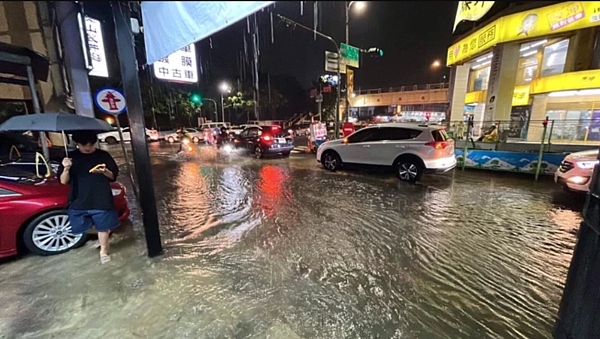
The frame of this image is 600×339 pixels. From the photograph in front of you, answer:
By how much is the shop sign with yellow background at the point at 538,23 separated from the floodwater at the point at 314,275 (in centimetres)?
854

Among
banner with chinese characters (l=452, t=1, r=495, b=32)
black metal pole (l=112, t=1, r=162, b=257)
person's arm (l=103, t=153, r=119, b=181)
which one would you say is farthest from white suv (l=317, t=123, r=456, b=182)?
person's arm (l=103, t=153, r=119, b=181)

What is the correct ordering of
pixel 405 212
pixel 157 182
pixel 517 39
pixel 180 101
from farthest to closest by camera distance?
pixel 180 101
pixel 517 39
pixel 157 182
pixel 405 212

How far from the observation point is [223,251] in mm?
3873

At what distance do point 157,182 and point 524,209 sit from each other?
9009 millimetres

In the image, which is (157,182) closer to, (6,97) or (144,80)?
(6,97)

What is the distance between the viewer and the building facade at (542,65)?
9.95m

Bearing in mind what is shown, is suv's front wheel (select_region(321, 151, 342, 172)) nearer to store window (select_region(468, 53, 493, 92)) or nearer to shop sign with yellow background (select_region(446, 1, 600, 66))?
shop sign with yellow background (select_region(446, 1, 600, 66))

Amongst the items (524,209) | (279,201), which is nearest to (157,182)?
(279,201)

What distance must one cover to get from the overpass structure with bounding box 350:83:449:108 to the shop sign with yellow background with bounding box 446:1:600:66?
18683 mm

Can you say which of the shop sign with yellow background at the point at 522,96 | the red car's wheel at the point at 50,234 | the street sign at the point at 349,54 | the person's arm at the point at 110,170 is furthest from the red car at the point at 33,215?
the shop sign with yellow background at the point at 522,96

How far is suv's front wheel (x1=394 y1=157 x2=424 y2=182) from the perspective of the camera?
7.58m

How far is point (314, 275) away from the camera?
3.29 m

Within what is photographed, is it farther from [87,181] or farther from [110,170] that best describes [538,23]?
[87,181]

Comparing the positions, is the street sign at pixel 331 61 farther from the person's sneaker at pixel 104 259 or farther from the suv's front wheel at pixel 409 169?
the person's sneaker at pixel 104 259
